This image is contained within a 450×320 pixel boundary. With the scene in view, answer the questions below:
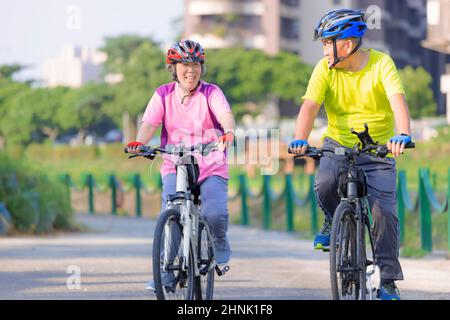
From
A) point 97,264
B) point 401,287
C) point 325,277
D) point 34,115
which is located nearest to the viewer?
point 401,287

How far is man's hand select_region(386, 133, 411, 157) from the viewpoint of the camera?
6902 millimetres

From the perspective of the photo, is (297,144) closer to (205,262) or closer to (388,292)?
(205,262)

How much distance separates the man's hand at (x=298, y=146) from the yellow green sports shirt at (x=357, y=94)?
33 centimetres

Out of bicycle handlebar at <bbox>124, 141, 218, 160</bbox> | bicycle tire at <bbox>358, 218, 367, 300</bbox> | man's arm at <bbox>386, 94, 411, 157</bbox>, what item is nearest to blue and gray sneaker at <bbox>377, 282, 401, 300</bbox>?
bicycle tire at <bbox>358, 218, 367, 300</bbox>

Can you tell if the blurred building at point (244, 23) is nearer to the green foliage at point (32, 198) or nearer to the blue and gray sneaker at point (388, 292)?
the green foliage at point (32, 198)

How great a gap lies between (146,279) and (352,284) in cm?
350

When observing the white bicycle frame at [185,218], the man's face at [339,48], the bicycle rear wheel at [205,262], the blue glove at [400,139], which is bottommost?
the bicycle rear wheel at [205,262]

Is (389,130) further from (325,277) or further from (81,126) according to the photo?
(81,126)

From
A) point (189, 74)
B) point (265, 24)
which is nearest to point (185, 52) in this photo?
point (189, 74)

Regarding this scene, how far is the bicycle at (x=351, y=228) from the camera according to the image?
6.98 metres

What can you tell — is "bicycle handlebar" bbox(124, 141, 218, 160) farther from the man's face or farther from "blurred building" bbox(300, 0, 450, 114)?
"blurred building" bbox(300, 0, 450, 114)

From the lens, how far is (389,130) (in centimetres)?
758

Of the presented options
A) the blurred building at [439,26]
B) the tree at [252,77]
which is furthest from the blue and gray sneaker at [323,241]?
the tree at [252,77]
